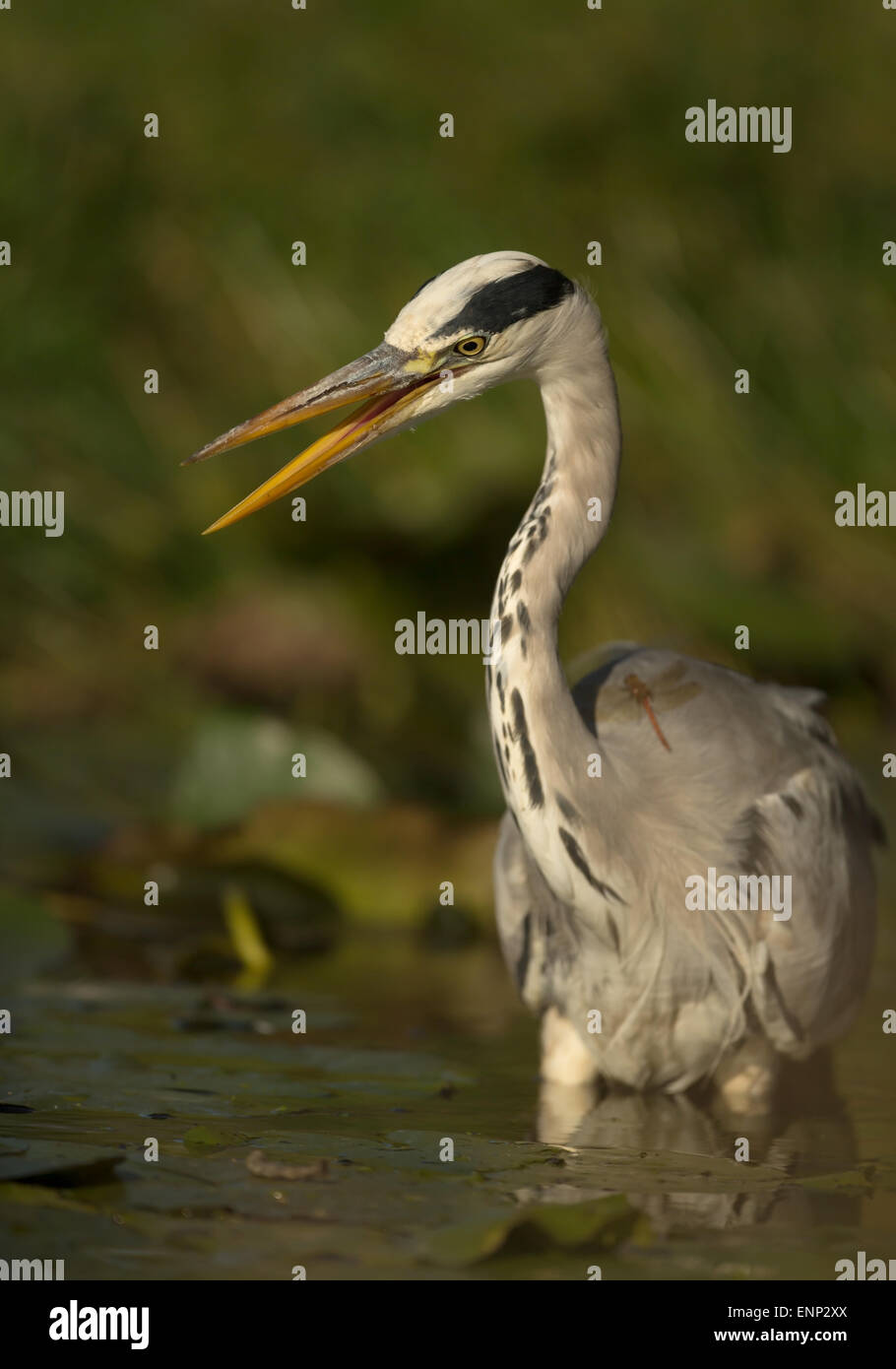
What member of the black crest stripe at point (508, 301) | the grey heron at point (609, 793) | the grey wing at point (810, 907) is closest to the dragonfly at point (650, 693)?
the grey heron at point (609, 793)

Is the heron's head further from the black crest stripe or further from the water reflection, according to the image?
the water reflection

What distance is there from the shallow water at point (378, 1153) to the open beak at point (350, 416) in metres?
1.26

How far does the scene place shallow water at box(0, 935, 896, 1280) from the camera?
10.5ft

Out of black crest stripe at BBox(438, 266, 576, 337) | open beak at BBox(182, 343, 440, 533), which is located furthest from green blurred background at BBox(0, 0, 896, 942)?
black crest stripe at BBox(438, 266, 576, 337)

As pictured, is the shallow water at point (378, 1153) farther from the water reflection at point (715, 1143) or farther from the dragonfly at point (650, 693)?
the dragonfly at point (650, 693)

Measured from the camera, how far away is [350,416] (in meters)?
4.15

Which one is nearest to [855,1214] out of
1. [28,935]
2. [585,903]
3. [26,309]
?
[585,903]

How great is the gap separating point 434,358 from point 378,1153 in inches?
64.1

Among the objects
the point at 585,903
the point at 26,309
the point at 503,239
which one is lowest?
the point at 585,903

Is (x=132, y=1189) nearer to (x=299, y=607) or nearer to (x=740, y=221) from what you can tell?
Result: (x=299, y=607)

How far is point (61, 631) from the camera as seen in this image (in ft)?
28.2

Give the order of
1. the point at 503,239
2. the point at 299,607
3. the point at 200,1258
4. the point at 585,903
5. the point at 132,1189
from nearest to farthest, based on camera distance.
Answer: the point at 200,1258
the point at 132,1189
the point at 585,903
the point at 299,607
the point at 503,239

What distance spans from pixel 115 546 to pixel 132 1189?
5608mm

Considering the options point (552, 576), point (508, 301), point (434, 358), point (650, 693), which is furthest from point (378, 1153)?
point (508, 301)
